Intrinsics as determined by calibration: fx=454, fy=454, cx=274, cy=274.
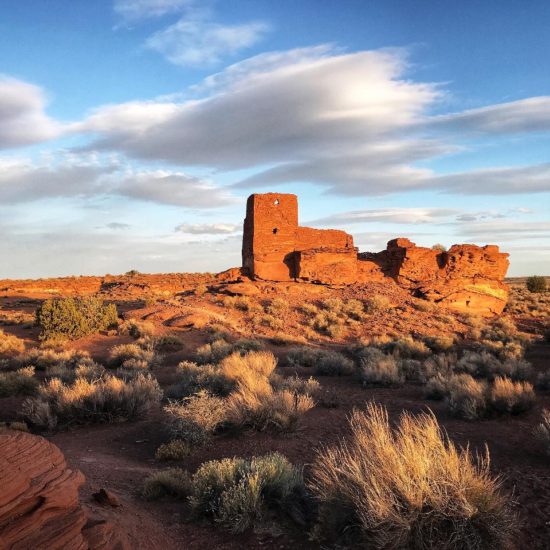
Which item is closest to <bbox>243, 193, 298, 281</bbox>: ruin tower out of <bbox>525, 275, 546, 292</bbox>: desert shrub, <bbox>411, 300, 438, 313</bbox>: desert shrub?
<bbox>411, 300, 438, 313</bbox>: desert shrub

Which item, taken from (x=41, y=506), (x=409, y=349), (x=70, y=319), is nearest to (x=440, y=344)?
(x=409, y=349)

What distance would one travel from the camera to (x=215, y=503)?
482 cm

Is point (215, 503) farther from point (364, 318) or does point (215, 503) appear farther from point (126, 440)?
point (364, 318)

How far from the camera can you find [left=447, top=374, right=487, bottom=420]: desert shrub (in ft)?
27.4

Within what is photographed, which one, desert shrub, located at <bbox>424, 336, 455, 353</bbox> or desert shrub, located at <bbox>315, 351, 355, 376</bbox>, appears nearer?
desert shrub, located at <bbox>315, 351, 355, 376</bbox>

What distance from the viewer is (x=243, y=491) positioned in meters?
4.70

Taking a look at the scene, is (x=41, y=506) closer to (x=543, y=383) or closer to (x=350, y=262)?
(x=543, y=383)

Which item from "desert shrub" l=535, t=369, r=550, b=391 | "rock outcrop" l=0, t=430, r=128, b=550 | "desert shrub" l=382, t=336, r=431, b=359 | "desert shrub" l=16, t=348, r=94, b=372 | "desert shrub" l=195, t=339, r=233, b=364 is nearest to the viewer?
"rock outcrop" l=0, t=430, r=128, b=550

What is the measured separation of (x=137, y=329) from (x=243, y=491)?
579 inches

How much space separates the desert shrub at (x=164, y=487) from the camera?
205 inches

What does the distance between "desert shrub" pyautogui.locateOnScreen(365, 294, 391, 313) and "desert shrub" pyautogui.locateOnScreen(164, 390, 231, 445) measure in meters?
17.0

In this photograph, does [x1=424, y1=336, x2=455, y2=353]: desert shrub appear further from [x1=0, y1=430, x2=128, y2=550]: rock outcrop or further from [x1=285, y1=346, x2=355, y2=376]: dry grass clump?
[x1=0, y1=430, x2=128, y2=550]: rock outcrop

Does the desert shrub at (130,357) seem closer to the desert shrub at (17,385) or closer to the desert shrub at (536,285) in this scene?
the desert shrub at (17,385)

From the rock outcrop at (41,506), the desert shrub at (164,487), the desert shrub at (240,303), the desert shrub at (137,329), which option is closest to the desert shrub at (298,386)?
the desert shrub at (164,487)
